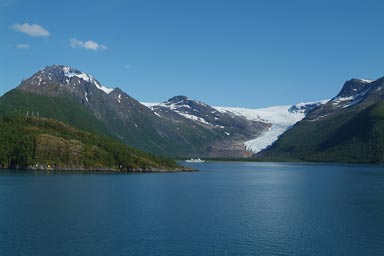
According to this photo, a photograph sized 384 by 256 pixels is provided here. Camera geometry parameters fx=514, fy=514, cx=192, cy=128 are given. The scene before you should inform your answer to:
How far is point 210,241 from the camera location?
65.2m

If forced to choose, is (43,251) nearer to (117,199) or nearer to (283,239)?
(283,239)

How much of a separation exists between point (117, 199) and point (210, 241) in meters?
44.9

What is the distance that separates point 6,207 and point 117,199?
24384mm

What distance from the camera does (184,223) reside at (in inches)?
3068

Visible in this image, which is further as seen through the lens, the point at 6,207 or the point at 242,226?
the point at 6,207

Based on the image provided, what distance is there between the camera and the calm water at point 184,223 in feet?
202

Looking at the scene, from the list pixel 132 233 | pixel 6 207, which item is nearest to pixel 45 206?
pixel 6 207

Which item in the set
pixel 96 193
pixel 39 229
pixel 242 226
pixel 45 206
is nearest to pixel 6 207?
pixel 45 206

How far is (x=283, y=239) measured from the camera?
219 feet

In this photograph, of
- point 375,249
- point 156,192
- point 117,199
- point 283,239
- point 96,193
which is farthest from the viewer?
point 156,192

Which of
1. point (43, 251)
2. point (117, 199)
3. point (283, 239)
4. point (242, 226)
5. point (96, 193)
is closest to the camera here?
point (43, 251)

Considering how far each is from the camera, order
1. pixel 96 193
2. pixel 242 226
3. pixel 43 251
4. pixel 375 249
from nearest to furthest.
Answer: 1. pixel 43 251
2. pixel 375 249
3. pixel 242 226
4. pixel 96 193

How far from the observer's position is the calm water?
61438 mm

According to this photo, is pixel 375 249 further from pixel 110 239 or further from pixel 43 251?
pixel 43 251
